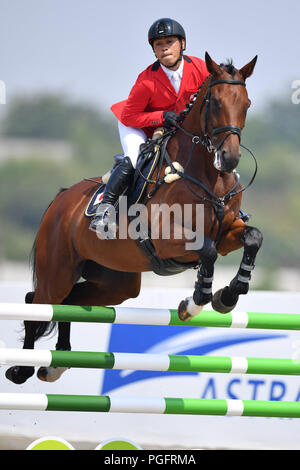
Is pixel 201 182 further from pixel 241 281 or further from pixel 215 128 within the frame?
pixel 241 281

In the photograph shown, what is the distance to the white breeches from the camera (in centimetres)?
436

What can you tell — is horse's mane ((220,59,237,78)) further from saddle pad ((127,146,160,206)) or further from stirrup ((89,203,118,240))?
stirrup ((89,203,118,240))

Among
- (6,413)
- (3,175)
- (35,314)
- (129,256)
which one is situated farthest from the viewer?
(3,175)

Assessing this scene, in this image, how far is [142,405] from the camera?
12.4 ft

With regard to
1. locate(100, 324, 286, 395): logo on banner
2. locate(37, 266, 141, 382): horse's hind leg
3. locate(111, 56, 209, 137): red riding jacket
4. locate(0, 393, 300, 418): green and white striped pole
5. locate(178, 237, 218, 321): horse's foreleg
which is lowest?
locate(100, 324, 286, 395): logo on banner

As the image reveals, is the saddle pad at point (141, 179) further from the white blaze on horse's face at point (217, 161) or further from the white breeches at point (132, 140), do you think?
the white blaze on horse's face at point (217, 161)

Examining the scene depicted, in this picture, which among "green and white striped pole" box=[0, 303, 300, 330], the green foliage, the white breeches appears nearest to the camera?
"green and white striped pole" box=[0, 303, 300, 330]

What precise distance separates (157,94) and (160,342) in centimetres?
229

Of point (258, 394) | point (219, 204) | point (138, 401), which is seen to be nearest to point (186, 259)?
point (219, 204)

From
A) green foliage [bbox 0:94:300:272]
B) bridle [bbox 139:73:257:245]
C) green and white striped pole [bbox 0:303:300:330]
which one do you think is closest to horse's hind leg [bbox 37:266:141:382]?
bridle [bbox 139:73:257:245]

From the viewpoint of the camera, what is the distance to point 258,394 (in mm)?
5730

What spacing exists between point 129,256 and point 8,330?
6.13ft

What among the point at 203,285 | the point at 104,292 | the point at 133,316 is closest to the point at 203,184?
the point at 203,285
